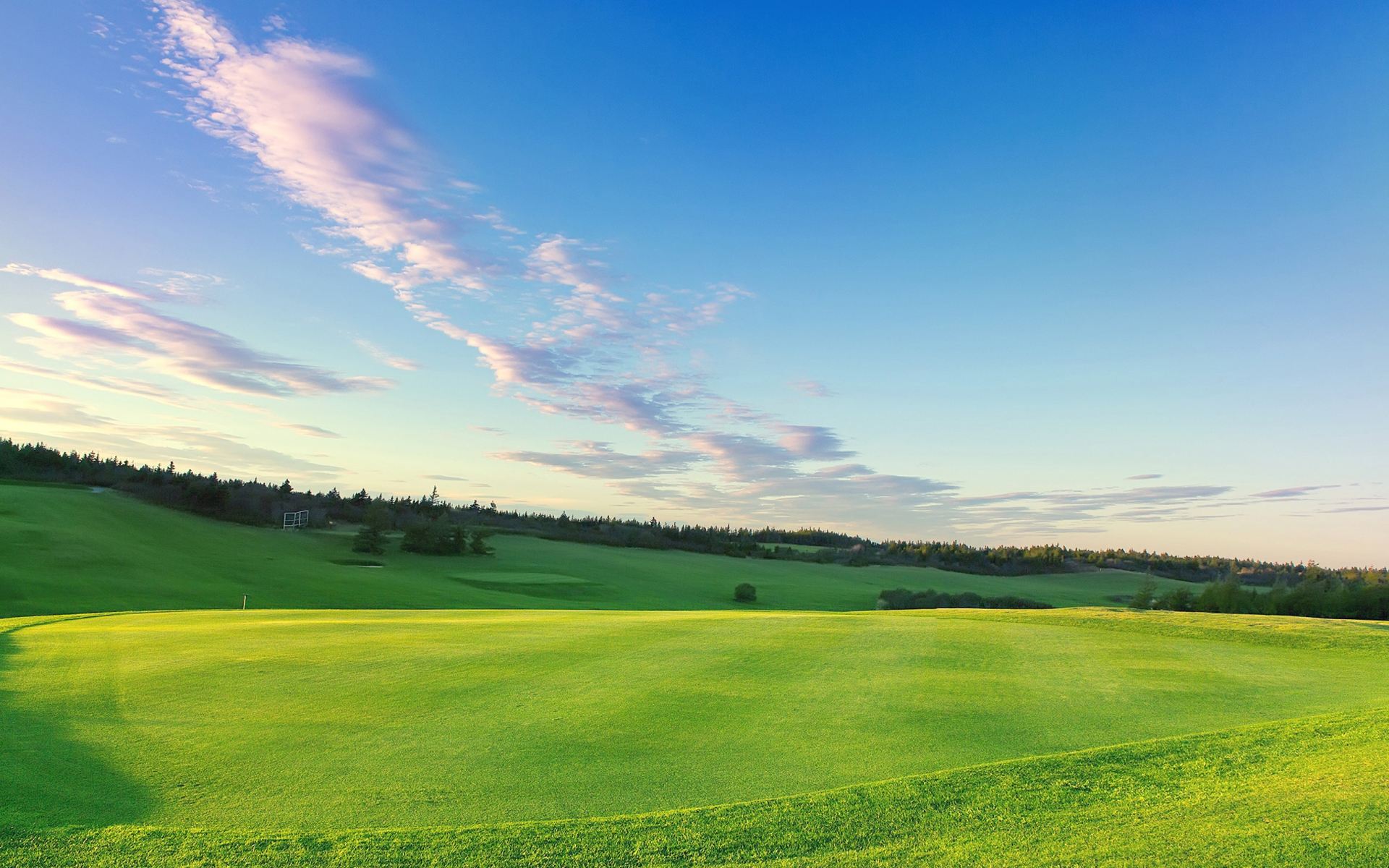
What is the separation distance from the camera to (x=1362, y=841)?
480cm

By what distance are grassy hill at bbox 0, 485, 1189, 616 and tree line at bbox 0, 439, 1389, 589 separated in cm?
384

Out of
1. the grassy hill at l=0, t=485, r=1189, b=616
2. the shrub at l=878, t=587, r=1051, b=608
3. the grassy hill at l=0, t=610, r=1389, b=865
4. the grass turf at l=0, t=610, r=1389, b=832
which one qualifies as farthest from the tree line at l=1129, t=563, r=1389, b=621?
the grassy hill at l=0, t=485, r=1189, b=616

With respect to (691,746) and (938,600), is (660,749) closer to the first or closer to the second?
(691,746)

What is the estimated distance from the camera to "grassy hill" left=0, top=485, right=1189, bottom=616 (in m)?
32.7

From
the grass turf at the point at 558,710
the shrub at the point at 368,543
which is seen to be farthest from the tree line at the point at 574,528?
the grass turf at the point at 558,710

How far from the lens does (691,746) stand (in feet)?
22.1

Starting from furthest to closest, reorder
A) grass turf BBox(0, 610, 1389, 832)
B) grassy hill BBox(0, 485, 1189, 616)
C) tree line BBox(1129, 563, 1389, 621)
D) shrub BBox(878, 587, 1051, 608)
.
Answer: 1. shrub BBox(878, 587, 1051, 608)
2. grassy hill BBox(0, 485, 1189, 616)
3. tree line BBox(1129, 563, 1389, 621)
4. grass turf BBox(0, 610, 1389, 832)

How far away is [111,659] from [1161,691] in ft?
43.9

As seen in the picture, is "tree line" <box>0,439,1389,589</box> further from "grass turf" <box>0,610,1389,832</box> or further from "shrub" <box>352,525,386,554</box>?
"grass turf" <box>0,610,1389,832</box>

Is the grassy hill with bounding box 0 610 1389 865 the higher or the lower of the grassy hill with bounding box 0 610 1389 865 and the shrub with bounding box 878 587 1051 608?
the higher

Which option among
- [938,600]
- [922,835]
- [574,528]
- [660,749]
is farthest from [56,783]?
[574,528]

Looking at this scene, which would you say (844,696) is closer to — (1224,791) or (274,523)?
(1224,791)

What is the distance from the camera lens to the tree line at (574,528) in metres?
60.7

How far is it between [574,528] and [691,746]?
82694 millimetres
